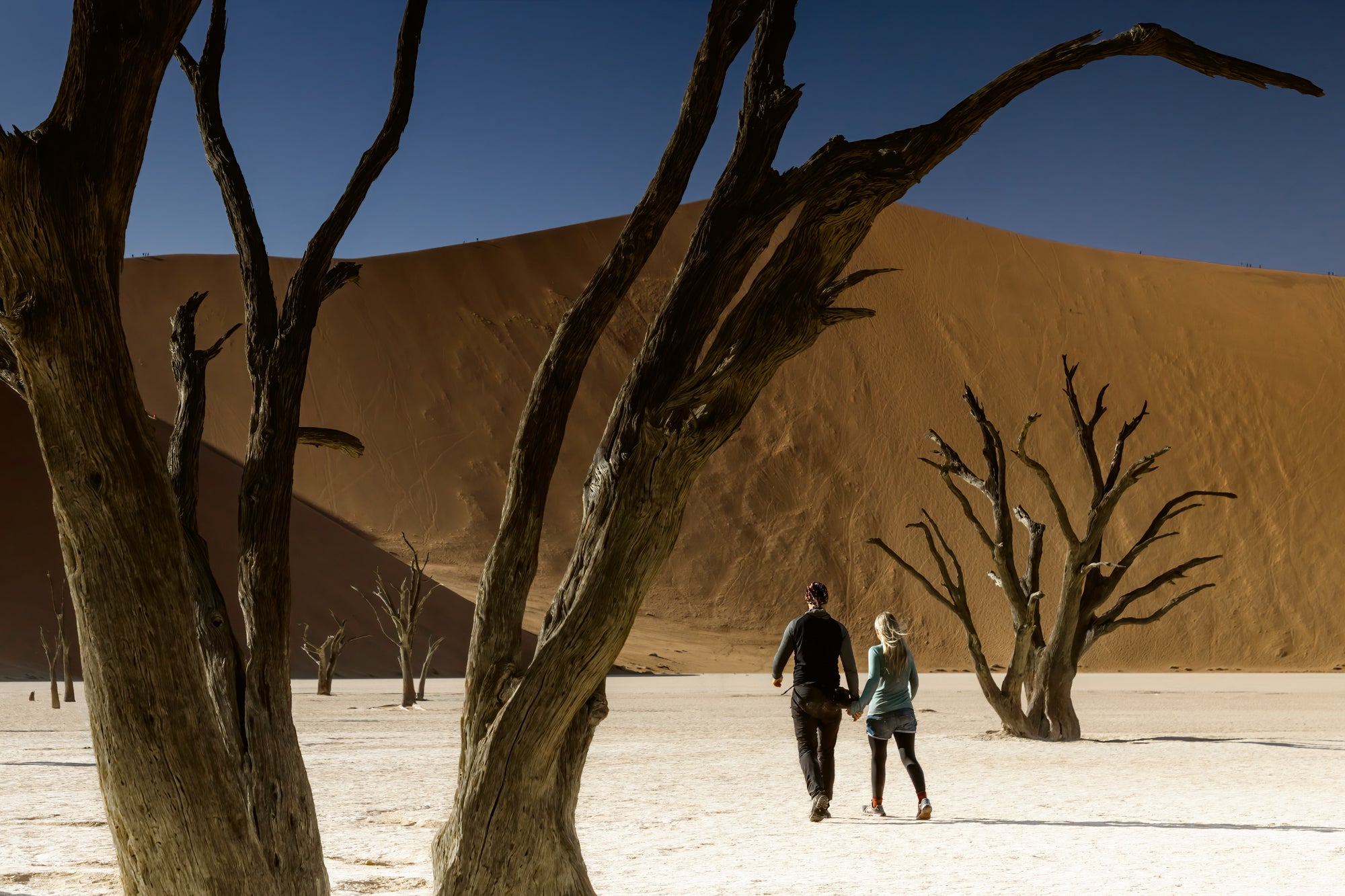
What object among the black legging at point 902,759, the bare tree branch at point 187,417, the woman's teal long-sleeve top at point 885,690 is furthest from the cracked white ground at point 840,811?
the bare tree branch at point 187,417

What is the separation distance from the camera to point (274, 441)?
15.9 feet

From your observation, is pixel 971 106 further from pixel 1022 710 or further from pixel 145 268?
pixel 145 268

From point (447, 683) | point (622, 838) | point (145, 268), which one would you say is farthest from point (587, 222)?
point (622, 838)

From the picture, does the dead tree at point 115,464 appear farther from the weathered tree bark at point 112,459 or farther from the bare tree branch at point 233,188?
the bare tree branch at point 233,188

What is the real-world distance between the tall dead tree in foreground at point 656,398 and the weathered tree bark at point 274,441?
0.56 meters

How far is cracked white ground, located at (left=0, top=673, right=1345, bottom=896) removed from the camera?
6219mm

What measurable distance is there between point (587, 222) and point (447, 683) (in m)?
35.7

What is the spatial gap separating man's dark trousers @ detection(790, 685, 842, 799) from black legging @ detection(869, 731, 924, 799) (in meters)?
0.29

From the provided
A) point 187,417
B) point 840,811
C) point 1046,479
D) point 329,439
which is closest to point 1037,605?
point 1046,479

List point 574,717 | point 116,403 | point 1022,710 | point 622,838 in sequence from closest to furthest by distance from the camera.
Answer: point 116,403 < point 574,717 < point 622,838 < point 1022,710

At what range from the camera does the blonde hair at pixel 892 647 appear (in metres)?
8.23

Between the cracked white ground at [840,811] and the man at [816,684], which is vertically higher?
the man at [816,684]

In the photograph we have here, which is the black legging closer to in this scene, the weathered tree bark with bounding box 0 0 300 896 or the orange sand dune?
the weathered tree bark with bounding box 0 0 300 896

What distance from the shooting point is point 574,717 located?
4.51 meters
